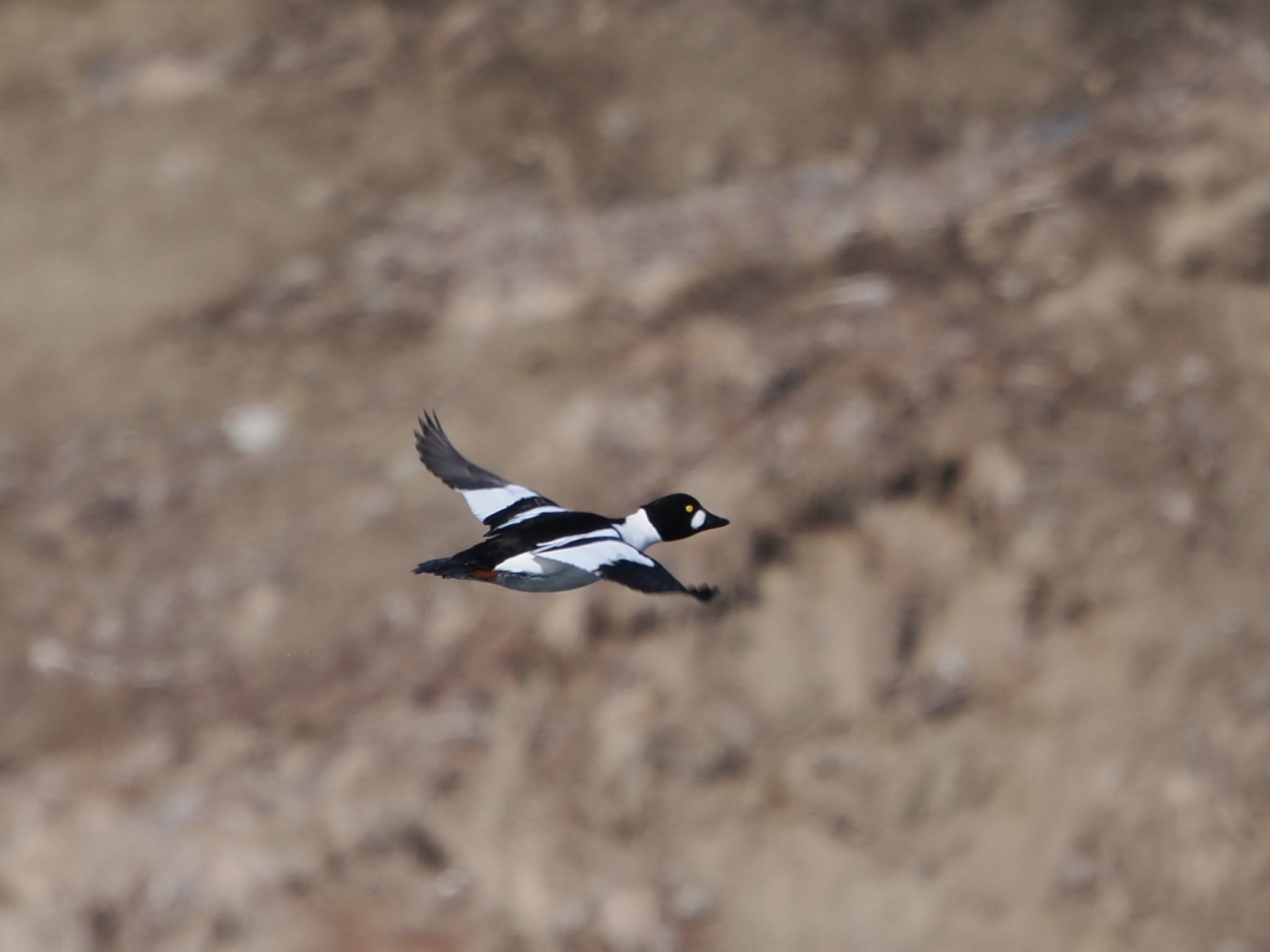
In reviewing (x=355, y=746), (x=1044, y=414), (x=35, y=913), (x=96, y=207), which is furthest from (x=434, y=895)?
(x=96, y=207)

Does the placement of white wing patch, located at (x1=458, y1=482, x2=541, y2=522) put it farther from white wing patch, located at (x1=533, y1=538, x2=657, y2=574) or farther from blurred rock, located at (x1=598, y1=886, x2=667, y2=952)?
blurred rock, located at (x1=598, y1=886, x2=667, y2=952)

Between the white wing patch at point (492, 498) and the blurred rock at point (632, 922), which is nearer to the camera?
the white wing patch at point (492, 498)

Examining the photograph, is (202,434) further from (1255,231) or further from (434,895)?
(1255,231)

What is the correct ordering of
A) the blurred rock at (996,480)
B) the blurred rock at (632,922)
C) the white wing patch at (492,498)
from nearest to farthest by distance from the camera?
the white wing patch at (492,498)
the blurred rock at (632,922)
the blurred rock at (996,480)

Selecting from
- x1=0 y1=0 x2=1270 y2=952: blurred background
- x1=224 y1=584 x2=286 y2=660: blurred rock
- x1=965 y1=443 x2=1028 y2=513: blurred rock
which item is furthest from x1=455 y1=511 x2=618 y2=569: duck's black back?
x1=965 y1=443 x2=1028 y2=513: blurred rock

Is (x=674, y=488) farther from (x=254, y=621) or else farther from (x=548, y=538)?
(x=548, y=538)

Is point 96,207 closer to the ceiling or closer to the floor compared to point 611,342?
closer to the ceiling

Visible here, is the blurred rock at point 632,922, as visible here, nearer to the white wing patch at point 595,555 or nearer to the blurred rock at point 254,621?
the blurred rock at point 254,621

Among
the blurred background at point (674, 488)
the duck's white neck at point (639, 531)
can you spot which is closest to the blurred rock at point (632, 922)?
the blurred background at point (674, 488)
